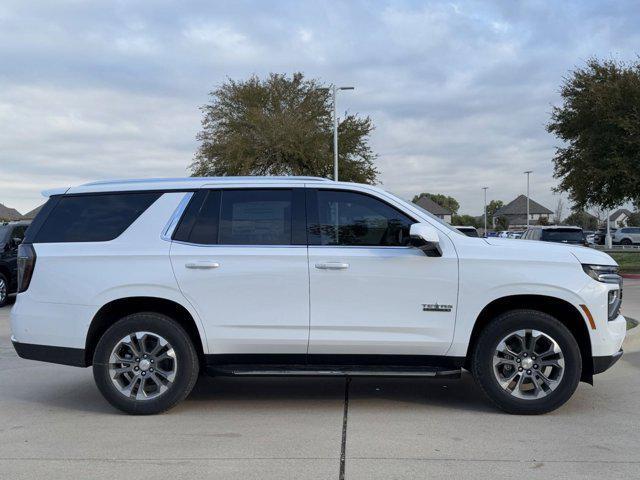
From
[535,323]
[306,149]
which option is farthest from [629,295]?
[306,149]

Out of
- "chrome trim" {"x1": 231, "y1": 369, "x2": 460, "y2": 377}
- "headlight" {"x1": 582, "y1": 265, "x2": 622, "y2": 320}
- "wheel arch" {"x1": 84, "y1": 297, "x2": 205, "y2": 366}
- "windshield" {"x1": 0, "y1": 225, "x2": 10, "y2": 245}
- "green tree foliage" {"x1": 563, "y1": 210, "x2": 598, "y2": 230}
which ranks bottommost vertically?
"chrome trim" {"x1": 231, "y1": 369, "x2": 460, "y2": 377}

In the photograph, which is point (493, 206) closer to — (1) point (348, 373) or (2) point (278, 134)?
(2) point (278, 134)

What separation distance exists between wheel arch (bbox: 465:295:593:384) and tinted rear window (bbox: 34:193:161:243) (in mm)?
3016

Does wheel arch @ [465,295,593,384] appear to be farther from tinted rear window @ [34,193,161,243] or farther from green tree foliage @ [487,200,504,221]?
green tree foliage @ [487,200,504,221]

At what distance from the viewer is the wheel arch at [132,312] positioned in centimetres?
546

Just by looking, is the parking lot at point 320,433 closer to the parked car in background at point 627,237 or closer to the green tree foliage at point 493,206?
the parked car in background at point 627,237

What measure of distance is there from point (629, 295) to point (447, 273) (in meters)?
11.1

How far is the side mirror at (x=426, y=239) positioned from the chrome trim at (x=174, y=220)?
1.98 m

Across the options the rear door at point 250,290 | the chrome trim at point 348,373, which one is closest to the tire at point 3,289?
the rear door at point 250,290

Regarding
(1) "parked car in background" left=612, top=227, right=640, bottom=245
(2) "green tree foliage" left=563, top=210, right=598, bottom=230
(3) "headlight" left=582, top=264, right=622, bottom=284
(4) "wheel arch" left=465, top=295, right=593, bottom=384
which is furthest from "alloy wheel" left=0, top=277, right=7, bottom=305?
(2) "green tree foliage" left=563, top=210, right=598, bottom=230

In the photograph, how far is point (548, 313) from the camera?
5520mm

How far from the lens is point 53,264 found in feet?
17.9

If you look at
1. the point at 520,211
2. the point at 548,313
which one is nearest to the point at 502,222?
the point at 520,211

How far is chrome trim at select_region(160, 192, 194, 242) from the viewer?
18.0 ft
